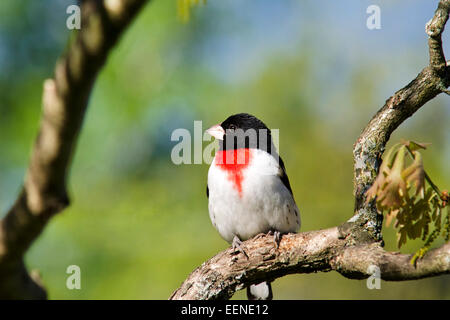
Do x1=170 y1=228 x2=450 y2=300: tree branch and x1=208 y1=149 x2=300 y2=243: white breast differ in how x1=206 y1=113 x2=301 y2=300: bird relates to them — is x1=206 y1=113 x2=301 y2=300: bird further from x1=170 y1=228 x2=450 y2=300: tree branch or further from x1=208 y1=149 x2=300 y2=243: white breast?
x1=170 y1=228 x2=450 y2=300: tree branch

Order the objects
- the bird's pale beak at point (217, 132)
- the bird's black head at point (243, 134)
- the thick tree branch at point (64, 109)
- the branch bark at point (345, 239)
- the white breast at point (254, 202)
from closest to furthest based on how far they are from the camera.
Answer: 1. the thick tree branch at point (64, 109)
2. the branch bark at point (345, 239)
3. the white breast at point (254, 202)
4. the bird's black head at point (243, 134)
5. the bird's pale beak at point (217, 132)

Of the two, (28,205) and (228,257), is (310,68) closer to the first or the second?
(228,257)

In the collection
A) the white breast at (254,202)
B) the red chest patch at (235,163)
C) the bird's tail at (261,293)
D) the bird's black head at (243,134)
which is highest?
the bird's black head at (243,134)

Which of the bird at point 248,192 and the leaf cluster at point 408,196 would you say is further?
the bird at point 248,192

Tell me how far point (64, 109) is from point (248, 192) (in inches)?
121

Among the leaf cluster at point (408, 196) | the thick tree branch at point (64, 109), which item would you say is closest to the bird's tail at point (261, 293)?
the leaf cluster at point (408, 196)

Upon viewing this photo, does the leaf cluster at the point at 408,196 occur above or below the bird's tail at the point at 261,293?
above

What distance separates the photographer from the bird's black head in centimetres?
560

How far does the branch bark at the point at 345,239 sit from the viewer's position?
12.5 feet

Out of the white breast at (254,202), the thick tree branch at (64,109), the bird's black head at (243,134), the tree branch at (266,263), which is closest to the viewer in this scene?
the thick tree branch at (64,109)

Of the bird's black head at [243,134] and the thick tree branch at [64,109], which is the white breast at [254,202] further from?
the thick tree branch at [64,109]

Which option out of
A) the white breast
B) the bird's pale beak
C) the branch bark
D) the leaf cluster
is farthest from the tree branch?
the bird's pale beak

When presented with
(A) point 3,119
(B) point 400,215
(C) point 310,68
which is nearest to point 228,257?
(B) point 400,215

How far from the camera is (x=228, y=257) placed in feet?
14.2
